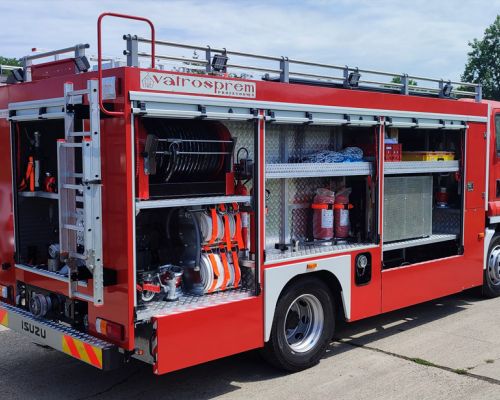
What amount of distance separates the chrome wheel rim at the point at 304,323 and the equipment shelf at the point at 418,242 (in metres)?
1.18

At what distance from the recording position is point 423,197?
7.30m

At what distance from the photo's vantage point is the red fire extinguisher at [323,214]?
6242mm

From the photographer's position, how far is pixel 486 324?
7309mm

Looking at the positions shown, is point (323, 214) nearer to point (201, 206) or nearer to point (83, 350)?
point (201, 206)

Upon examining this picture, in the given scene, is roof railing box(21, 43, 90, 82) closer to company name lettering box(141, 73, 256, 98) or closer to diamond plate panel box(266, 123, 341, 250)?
company name lettering box(141, 73, 256, 98)

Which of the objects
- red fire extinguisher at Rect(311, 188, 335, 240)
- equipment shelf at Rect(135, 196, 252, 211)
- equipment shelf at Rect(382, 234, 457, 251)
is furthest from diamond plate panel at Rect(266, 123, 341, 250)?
equipment shelf at Rect(382, 234, 457, 251)

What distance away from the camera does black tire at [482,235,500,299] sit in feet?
27.2

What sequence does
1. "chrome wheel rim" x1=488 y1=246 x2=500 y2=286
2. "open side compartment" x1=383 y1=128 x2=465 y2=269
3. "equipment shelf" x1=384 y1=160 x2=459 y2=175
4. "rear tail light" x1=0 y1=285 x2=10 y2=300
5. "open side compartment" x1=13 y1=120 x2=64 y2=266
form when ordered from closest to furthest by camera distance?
"open side compartment" x1=13 y1=120 x2=64 y2=266, "rear tail light" x1=0 y1=285 x2=10 y2=300, "equipment shelf" x1=384 y1=160 x2=459 y2=175, "open side compartment" x1=383 y1=128 x2=465 y2=269, "chrome wheel rim" x1=488 y1=246 x2=500 y2=286

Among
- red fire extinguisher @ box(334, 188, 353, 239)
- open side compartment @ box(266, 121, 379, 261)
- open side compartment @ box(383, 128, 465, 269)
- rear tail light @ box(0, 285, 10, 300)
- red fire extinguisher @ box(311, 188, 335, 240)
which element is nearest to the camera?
rear tail light @ box(0, 285, 10, 300)

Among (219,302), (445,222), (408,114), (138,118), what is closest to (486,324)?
(445,222)

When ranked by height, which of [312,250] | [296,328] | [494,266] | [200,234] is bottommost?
[296,328]

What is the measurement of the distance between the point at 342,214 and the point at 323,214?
291 millimetres

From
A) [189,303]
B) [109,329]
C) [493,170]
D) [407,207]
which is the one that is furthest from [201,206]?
[493,170]

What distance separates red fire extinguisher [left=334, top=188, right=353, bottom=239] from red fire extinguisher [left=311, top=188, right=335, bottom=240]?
122 mm
